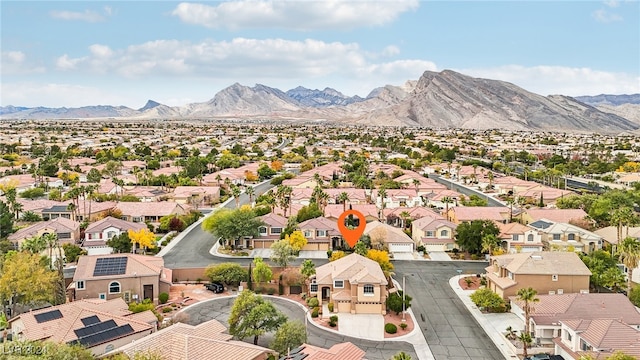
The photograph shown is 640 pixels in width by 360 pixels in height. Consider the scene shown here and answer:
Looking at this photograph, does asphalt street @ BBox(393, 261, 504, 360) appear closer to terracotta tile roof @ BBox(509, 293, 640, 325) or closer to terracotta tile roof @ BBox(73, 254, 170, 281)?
terracotta tile roof @ BBox(509, 293, 640, 325)

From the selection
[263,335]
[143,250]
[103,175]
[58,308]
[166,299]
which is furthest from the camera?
[103,175]

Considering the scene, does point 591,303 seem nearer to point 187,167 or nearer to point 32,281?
point 32,281

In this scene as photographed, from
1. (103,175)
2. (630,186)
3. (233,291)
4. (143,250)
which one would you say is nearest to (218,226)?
(143,250)

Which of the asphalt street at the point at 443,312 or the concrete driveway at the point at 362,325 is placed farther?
the concrete driveway at the point at 362,325

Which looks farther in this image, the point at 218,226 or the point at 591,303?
the point at 218,226

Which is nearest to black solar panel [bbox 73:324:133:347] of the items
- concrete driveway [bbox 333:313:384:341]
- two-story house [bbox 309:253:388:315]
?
concrete driveway [bbox 333:313:384:341]

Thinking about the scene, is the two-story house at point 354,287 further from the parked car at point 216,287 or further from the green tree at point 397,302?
the parked car at point 216,287

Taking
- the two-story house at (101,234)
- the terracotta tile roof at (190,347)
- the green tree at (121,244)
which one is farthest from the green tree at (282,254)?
the terracotta tile roof at (190,347)

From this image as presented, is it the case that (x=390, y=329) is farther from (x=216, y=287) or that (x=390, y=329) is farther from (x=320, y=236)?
(x=320, y=236)
